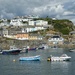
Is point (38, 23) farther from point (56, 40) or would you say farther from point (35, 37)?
point (56, 40)

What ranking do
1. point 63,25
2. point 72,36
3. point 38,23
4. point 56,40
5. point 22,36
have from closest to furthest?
1. point 56,40
2. point 22,36
3. point 72,36
4. point 38,23
5. point 63,25

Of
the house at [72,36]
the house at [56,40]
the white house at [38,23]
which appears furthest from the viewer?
the white house at [38,23]

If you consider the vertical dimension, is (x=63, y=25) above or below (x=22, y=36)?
above

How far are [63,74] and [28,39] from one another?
9848 cm

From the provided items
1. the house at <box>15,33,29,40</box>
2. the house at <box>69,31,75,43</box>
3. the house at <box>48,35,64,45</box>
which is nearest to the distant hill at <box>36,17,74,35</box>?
the house at <box>69,31,75,43</box>

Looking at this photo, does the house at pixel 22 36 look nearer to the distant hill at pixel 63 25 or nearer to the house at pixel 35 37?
the house at pixel 35 37

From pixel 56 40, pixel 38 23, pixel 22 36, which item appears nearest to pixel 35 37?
pixel 22 36

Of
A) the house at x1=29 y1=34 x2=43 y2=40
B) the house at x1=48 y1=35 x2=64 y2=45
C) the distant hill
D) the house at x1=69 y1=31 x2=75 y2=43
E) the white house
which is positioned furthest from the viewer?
the white house

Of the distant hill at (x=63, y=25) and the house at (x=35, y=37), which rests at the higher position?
the distant hill at (x=63, y=25)

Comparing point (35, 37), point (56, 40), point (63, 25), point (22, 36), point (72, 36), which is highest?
point (63, 25)

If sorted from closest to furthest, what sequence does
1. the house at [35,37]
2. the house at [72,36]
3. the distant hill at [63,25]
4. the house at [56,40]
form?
the house at [56,40]
the house at [35,37]
the house at [72,36]
the distant hill at [63,25]

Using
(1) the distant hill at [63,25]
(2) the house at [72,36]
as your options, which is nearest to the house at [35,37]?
(2) the house at [72,36]

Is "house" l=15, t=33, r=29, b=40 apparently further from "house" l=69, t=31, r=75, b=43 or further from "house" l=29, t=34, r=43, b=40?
"house" l=69, t=31, r=75, b=43

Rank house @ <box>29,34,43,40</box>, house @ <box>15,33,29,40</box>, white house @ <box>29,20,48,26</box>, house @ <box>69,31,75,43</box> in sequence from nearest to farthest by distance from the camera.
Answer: house @ <box>29,34,43,40</box> → house @ <box>15,33,29,40</box> → house @ <box>69,31,75,43</box> → white house @ <box>29,20,48,26</box>
